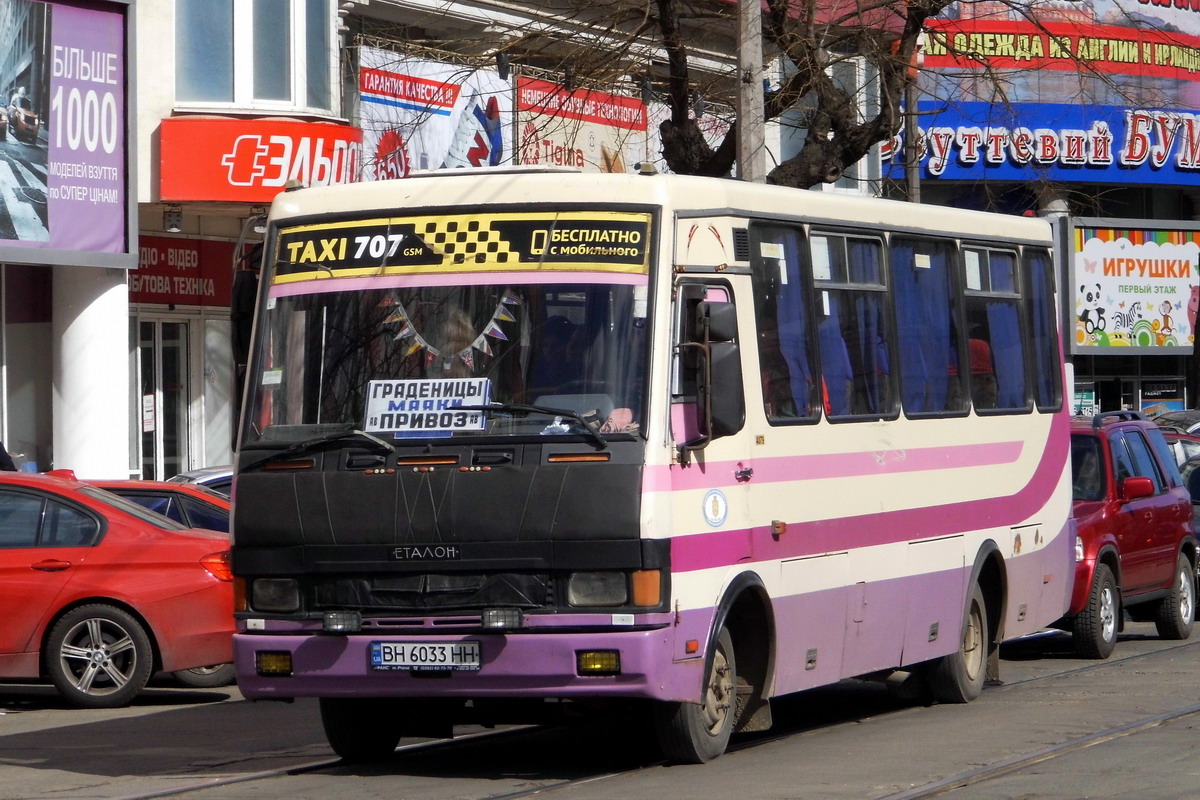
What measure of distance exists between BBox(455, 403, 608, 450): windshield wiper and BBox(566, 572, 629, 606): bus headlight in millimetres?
560

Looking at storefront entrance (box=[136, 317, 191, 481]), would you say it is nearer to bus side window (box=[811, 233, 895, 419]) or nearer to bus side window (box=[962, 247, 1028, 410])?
bus side window (box=[962, 247, 1028, 410])

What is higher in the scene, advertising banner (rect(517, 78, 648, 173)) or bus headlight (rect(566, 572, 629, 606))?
advertising banner (rect(517, 78, 648, 173))

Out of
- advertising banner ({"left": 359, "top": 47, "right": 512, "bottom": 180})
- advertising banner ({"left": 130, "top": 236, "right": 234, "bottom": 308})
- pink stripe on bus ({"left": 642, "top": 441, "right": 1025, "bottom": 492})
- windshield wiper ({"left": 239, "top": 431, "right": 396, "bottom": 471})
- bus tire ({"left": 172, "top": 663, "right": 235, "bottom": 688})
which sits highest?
advertising banner ({"left": 359, "top": 47, "right": 512, "bottom": 180})

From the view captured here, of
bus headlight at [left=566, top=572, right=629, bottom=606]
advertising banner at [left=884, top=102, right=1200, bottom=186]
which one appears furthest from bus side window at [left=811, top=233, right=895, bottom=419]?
advertising banner at [left=884, top=102, right=1200, bottom=186]

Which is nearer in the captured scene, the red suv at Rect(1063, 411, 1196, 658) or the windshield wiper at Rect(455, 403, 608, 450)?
the windshield wiper at Rect(455, 403, 608, 450)

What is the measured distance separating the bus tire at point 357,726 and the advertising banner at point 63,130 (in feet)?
38.3

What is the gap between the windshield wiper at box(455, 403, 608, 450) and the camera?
880cm

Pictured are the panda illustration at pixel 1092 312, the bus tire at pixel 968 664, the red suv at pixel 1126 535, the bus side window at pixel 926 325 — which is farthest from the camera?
the panda illustration at pixel 1092 312

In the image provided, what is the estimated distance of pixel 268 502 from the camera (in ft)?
30.0

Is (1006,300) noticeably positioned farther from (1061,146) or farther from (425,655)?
(1061,146)

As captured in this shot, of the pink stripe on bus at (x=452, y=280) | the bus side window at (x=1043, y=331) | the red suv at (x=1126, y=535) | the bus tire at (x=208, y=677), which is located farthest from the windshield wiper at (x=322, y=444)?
the red suv at (x=1126, y=535)

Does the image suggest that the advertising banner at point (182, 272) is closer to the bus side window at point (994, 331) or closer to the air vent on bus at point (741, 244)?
the bus side window at point (994, 331)

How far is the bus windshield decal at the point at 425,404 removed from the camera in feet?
29.5

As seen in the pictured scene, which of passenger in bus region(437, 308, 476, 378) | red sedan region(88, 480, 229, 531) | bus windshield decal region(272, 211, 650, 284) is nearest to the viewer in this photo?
passenger in bus region(437, 308, 476, 378)
